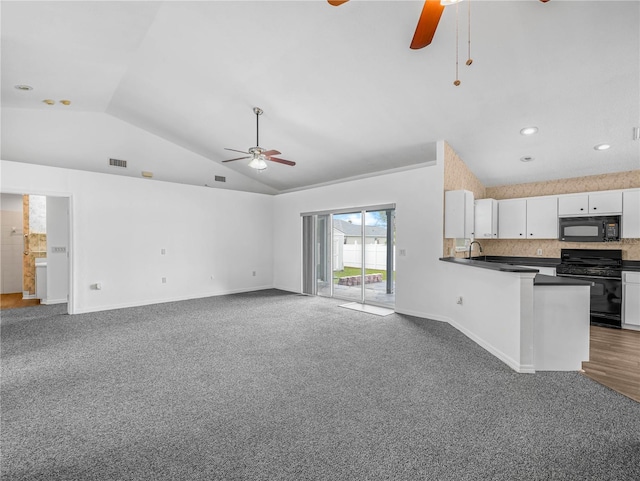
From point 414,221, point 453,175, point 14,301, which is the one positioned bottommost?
point 14,301

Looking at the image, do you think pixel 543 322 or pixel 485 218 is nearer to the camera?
pixel 543 322

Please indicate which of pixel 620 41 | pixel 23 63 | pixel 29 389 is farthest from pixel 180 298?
pixel 620 41

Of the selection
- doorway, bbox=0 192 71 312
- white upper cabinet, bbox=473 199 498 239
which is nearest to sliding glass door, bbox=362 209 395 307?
A: white upper cabinet, bbox=473 199 498 239

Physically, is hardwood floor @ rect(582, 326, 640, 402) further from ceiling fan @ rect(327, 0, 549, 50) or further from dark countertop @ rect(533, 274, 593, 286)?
ceiling fan @ rect(327, 0, 549, 50)

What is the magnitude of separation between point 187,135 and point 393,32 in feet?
15.6

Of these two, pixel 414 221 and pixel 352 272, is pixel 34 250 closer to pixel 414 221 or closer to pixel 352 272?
pixel 352 272

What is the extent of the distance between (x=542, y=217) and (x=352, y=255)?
140 inches

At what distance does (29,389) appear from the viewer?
2.71 meters

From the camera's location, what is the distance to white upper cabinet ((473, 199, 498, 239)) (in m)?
5.63

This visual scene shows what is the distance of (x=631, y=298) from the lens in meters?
4.43

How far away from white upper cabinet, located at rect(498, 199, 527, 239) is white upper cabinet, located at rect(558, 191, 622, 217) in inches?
21.6

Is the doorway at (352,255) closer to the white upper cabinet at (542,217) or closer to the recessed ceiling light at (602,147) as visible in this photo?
the white upper cabinet at (542,217)

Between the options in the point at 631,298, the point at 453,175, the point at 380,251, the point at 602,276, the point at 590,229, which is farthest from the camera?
the point at 380,251

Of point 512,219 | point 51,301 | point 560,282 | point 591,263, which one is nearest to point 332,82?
point 560,282
